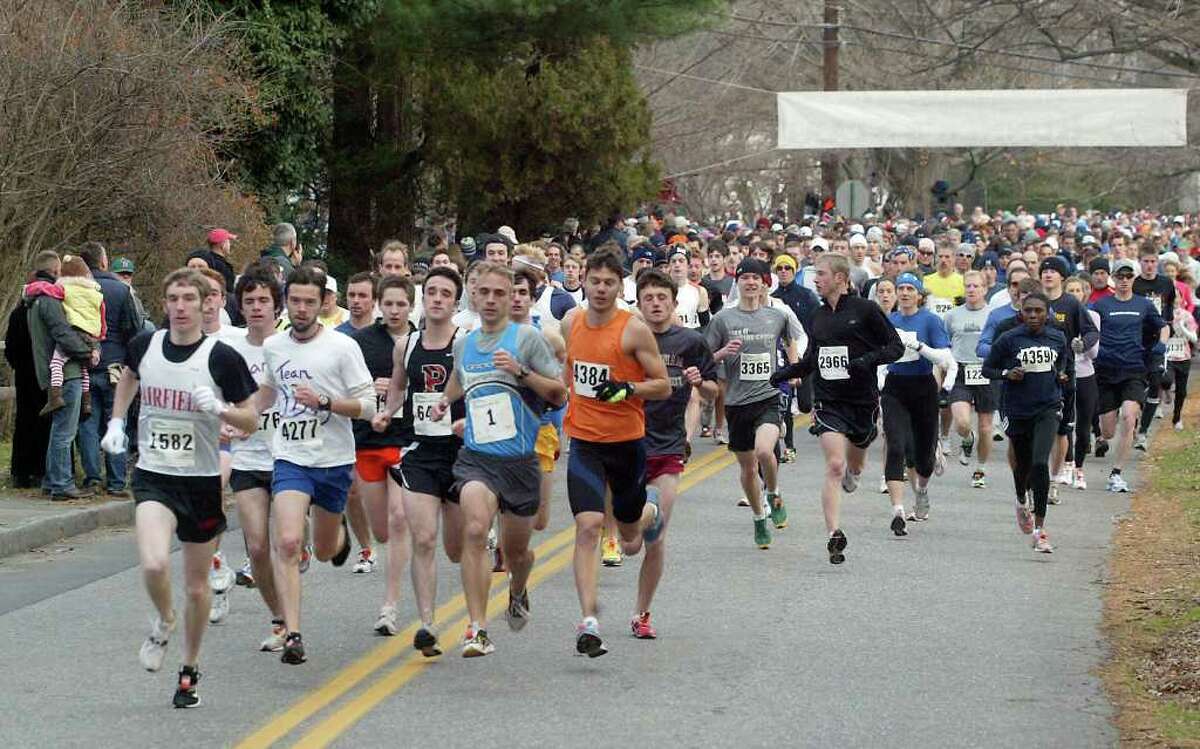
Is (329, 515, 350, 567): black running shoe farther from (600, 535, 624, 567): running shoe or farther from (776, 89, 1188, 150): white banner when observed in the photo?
(776, 89, 1188, 150): white banner

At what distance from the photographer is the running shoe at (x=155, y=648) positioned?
9.07 metres

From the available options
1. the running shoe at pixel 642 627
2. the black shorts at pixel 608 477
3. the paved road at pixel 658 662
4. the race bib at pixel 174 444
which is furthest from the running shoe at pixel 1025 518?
the race bib at pixel 174 444

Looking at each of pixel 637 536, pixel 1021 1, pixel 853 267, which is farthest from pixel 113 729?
pixel 1021 1

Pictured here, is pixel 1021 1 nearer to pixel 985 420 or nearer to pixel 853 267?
pixel 853 267

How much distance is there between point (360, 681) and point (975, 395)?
10.2m

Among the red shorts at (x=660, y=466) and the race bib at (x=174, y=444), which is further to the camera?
the red shorts at (x=660, y=466)

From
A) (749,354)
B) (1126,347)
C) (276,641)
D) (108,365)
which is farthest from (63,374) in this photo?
(1126,347)

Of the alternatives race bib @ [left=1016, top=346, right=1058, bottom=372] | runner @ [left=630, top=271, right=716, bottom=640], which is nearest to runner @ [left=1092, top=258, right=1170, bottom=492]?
race bib @ [left=1016, top=346, right=1058, bottom=372]

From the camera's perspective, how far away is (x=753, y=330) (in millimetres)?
14375

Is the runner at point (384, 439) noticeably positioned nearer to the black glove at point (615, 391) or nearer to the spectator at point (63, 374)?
the black glove at point (615, 391)

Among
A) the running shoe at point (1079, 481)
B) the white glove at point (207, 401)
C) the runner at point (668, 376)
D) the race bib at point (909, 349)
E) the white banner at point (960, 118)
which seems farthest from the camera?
the white banner at point (960, 118)

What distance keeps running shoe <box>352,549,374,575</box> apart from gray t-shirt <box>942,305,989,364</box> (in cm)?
739

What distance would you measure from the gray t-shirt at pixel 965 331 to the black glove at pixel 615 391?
30.7 feet

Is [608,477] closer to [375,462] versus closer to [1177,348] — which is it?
[375,462]
